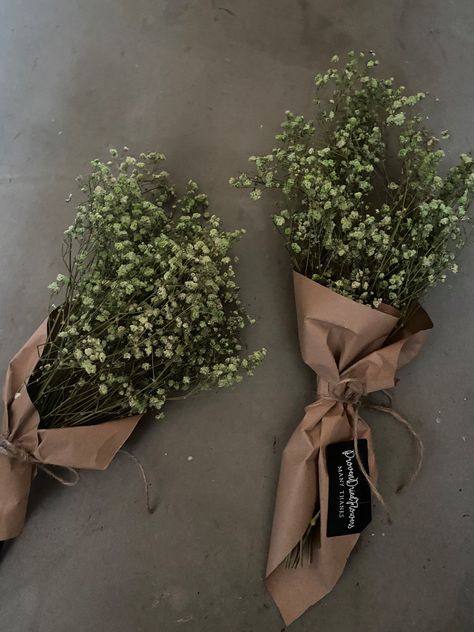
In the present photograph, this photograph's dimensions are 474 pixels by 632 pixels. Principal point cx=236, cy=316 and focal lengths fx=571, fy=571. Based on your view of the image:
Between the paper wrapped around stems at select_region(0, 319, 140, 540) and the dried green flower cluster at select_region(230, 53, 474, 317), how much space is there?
0.65 meters

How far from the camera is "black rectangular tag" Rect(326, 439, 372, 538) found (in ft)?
4.64

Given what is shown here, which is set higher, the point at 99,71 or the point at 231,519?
the point at 99,71

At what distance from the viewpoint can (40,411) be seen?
1418 millimetres

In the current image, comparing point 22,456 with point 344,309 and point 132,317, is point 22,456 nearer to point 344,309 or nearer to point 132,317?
point 132,317

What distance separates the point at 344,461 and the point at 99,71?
4.82 feet

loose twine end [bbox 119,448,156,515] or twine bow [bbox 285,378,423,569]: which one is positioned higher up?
twine bow [bbox 285,378,423,569]

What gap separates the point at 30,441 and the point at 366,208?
1018mm

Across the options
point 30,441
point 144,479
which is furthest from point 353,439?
point 30,441

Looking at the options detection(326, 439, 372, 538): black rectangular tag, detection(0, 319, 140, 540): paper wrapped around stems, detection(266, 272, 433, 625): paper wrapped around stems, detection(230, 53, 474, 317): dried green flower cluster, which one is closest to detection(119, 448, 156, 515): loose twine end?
detection(0, 319, 140, 540): paper wrapped around stems

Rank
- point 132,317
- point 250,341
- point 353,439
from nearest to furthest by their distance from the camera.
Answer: point 132,317 → point 353,439 → point 250,341

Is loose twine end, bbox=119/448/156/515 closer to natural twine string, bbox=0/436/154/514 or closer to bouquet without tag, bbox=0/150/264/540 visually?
natural twine string, bbox=0/436/154/514

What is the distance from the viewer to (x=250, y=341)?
1630 mm

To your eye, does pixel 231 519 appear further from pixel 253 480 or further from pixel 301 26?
pixel 301 26

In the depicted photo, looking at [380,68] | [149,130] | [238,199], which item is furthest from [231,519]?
[380,68]
